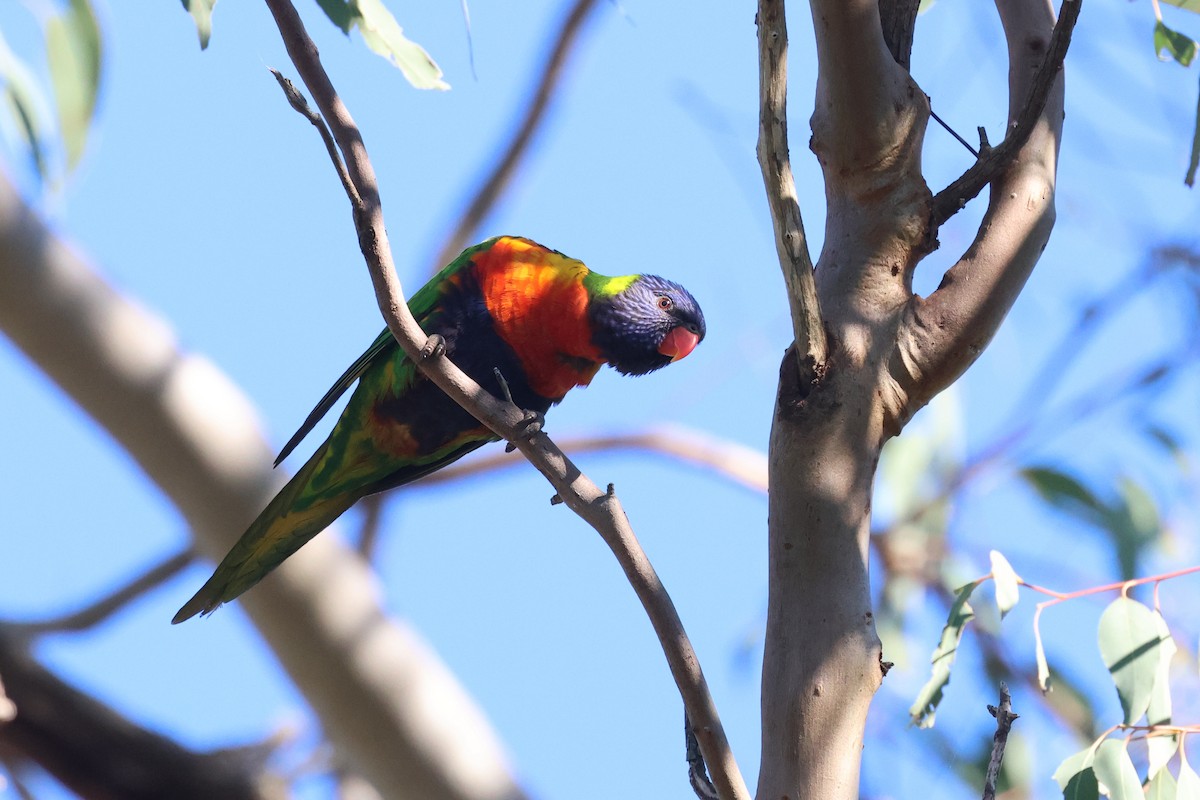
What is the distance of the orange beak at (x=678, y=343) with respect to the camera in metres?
1.93

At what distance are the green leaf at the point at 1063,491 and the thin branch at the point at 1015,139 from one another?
1.07m

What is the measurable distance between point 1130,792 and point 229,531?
1.36 metres

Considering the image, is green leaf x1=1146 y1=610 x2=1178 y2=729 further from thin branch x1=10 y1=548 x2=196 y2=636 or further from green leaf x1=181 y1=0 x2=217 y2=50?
thin branch x1=10 y1=548 x2=196 y2=636

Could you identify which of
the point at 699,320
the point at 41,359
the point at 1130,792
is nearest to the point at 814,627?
the point at 1130,792

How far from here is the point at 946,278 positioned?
1.17m

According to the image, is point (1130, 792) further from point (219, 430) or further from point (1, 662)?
point (1, 662)

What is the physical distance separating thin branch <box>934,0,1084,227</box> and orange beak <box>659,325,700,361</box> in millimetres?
807

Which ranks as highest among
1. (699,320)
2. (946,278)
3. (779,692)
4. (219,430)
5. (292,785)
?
(699,320)

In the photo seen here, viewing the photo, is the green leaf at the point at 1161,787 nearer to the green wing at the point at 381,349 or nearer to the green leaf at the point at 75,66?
the green wing at the point at 381,349

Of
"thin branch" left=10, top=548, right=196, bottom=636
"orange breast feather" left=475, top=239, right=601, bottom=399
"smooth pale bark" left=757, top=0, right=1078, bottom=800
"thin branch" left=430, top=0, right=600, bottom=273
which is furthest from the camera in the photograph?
"thin branch" left=430, top=0, right=600, bottom=273

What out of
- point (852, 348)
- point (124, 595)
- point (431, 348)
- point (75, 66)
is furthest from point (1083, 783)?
point (75, 66)

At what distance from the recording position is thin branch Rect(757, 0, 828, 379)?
39.4 inches

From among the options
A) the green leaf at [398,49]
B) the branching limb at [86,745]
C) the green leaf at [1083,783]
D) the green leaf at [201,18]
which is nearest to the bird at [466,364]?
the branching limb at [86,745]

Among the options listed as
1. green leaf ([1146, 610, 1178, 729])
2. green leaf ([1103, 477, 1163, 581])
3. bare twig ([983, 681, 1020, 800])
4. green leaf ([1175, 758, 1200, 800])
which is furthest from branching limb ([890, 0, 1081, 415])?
green leaf ([1103, 477, 1163, 581])
